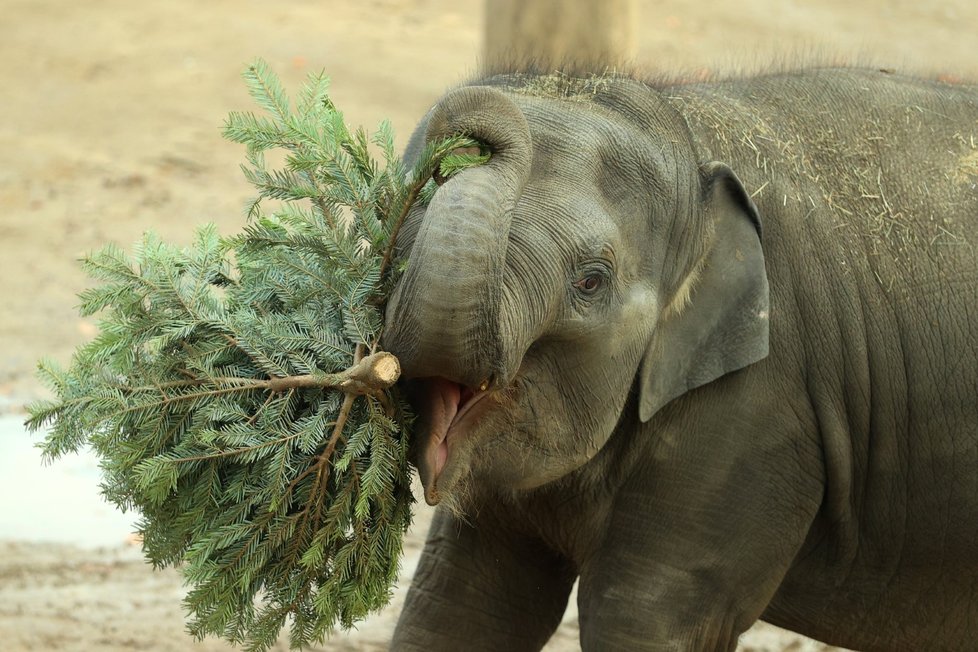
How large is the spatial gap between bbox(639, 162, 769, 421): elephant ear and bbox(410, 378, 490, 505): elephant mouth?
0.57m

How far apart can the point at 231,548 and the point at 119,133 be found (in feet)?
27.0

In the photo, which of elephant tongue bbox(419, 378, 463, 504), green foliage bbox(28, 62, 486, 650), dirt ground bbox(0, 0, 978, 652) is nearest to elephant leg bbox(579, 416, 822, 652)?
green foliage bbox(28, 62, 486, 650)

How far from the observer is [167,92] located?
1166cm

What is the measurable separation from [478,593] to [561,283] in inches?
53.0

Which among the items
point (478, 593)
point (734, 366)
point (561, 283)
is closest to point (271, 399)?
point (561, 283)

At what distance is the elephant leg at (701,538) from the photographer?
12.0 ft

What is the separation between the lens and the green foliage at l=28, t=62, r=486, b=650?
10.3ft

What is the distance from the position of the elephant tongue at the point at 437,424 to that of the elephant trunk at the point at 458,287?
12 cm

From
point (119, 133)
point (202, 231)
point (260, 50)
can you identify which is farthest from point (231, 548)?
point (260, 50)

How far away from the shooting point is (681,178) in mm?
3631

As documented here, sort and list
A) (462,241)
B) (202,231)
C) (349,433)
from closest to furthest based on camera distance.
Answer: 1. (462,241)
2. (349,433)
3. (202,231)

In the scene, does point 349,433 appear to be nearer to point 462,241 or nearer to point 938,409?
point 462,241

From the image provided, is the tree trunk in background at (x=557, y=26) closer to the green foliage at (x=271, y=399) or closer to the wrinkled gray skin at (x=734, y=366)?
the wrinkled gray skin at (x=734, y=366)

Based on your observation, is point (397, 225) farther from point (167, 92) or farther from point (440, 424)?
point (167, 92)
